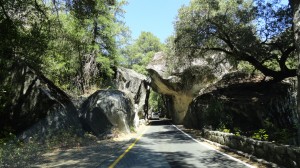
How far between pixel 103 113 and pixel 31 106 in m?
7.67

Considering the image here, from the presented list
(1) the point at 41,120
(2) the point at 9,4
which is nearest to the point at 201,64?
(1) the point at 41,120

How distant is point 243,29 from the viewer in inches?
850

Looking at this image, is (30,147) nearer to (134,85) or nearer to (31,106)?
(31,106)

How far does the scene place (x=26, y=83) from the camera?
1592 centimetres

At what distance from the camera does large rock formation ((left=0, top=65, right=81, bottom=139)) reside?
1477cm

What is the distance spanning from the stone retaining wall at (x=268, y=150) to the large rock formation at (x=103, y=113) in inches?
411

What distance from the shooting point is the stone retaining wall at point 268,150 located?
834cm

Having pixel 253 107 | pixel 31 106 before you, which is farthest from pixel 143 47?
pixel 31 106

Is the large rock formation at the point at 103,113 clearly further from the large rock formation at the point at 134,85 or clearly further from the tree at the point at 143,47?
the tree at the point at 143,47

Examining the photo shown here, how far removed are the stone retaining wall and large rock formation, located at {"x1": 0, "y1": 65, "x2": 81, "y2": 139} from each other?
9787mm

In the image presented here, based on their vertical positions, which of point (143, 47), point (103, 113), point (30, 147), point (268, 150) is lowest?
point (30, 147)

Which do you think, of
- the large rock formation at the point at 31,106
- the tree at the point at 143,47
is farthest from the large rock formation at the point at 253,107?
the tree at the point at 143,47

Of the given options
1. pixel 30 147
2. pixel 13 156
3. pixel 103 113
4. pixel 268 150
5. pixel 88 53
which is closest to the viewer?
pixel 268 150

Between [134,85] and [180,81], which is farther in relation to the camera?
[134,85]
